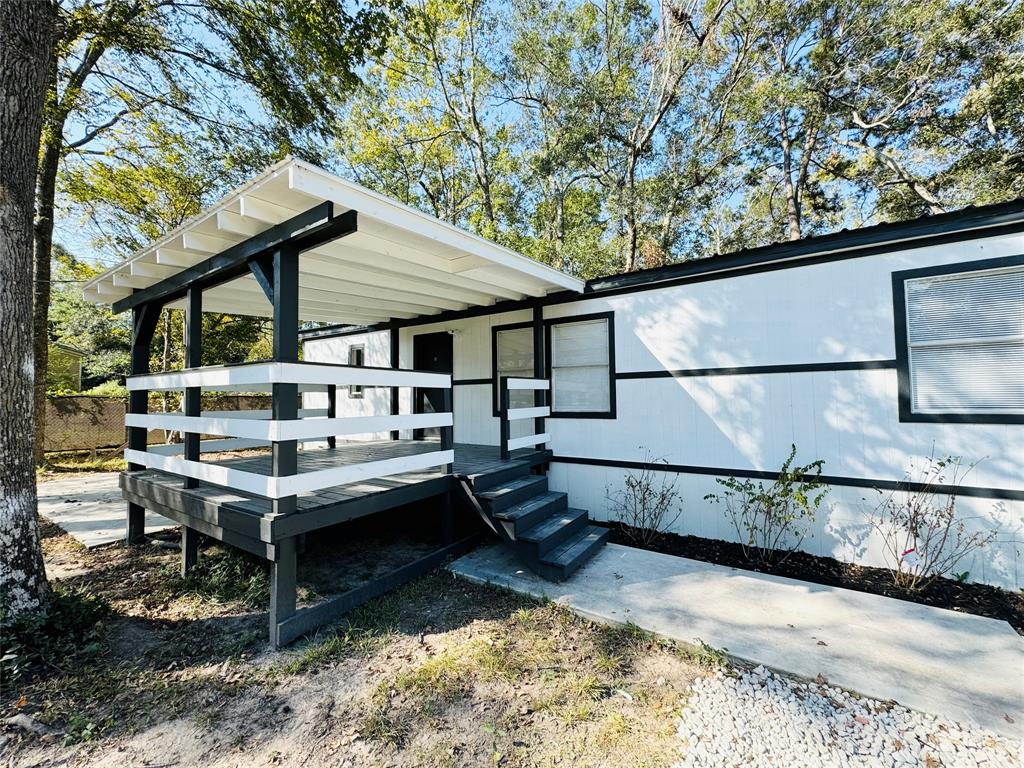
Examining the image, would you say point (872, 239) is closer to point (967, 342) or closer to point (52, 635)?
point (967, 342)

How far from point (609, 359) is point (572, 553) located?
240 cm

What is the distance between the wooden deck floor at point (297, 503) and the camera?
2873 mm

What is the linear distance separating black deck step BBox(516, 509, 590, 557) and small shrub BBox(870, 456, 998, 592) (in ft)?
8.74

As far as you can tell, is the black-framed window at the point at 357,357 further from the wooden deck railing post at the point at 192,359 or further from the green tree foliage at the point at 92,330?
the green tree foliage at the point at 92,330

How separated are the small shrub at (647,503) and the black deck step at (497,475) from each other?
120 centimetres

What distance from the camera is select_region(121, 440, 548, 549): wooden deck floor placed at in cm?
287

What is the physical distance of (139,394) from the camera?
466cm

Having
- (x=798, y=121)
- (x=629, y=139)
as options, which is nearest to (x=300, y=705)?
(x=629, y=139)

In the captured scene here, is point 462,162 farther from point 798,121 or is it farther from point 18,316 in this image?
point 18,316

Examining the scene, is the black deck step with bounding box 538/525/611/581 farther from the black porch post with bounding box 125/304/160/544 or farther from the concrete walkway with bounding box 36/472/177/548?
the concrete walkway with bounding box 36/472/177/548

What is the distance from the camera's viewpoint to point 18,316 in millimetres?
2832

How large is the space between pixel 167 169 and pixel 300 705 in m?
11.1

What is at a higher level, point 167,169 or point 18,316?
point 167,169

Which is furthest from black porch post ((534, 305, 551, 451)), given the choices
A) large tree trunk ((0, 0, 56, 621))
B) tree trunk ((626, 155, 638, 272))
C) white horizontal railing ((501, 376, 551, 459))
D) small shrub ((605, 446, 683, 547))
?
tree trunk ((626, 155, 638, 272))
